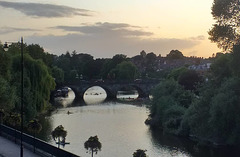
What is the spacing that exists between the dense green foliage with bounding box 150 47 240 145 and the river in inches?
62.5

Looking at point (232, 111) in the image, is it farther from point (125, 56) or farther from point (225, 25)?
point (125, 56)

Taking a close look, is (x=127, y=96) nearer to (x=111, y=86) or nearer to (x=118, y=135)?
(x=111, y=86)

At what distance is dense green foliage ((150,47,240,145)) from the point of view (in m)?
39.2

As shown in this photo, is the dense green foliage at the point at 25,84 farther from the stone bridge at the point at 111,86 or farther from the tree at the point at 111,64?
the tree at the point at 111,64

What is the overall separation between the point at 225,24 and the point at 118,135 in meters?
19.1

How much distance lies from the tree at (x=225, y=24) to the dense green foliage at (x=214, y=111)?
4.30ft

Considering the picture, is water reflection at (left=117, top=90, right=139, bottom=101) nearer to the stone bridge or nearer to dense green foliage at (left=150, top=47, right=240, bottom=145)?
→ the stone bridge

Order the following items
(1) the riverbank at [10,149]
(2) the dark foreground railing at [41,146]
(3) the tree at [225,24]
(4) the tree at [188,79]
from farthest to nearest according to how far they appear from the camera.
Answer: (4) the tree at [188,79], (3) the tree at [225,24], (1) the riverbank at [10,149], (2) the dark foreground railing at [41,146]

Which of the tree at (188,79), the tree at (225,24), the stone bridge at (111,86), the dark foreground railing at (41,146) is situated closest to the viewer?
the dark foreground railing at (41,146)

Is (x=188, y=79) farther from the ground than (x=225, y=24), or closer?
closer

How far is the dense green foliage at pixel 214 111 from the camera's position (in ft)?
128

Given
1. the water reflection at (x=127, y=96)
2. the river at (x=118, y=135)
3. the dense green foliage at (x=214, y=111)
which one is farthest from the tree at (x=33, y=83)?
the water reflection at (x=127, y=96)

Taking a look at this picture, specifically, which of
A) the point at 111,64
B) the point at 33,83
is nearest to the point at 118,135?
the point at 33,83

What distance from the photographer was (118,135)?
4622 cm
